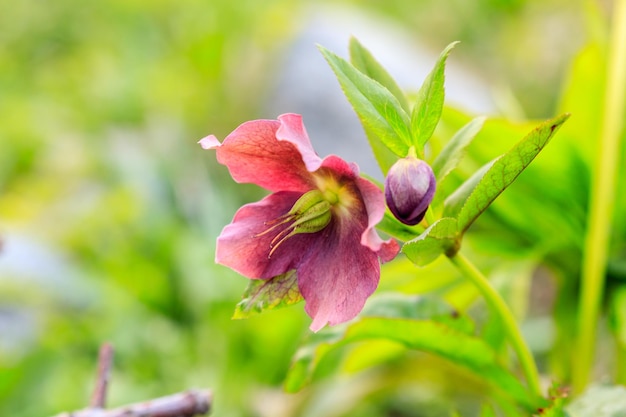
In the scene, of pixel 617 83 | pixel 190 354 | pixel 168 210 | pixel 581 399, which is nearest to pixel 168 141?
pixel 168 210

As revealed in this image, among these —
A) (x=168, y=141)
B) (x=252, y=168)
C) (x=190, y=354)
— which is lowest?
(x=190, y=354)

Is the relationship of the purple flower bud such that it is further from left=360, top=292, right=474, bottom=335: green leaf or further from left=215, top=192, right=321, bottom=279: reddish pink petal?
left=360, top=292, right=474, bottom=335: green leaf

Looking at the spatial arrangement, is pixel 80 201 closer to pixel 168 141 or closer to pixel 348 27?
pixel 168 141

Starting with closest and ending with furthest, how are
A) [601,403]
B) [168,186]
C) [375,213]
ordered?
[375,213]
[601,403]
[168,186]

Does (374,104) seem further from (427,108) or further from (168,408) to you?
(168,408)

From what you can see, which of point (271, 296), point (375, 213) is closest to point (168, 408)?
point (271, 296)

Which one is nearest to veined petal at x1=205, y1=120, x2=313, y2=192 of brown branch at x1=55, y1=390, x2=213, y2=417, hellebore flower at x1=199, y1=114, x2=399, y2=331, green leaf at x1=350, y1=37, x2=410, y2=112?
hellebore flower at x1=199, y1=114, x2=399, y2=331
